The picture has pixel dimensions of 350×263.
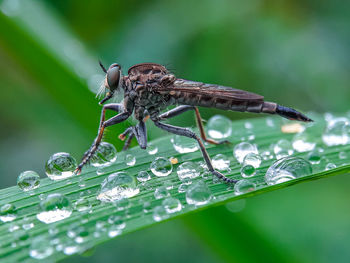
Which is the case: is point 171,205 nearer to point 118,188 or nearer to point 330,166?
point 118,188

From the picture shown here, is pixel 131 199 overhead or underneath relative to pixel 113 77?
underneath

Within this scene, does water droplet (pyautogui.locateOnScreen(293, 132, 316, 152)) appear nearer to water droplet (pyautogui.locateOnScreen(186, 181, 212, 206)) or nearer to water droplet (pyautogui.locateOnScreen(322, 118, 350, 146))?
water droplet (pyautogui.locateOnScreen(322, 118, 350, 146))

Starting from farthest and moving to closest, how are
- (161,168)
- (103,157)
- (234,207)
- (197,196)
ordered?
(234,207), (103,157), (161,168), (197,196)

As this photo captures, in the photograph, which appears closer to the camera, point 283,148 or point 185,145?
point 283,148

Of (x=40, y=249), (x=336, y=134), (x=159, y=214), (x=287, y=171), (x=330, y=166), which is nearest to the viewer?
(x=40, y=249)

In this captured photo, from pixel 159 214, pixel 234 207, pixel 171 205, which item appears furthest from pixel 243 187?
pixel 234 207

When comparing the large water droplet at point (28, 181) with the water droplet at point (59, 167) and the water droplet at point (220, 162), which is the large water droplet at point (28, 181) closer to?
the water droplet at point (59, 167)

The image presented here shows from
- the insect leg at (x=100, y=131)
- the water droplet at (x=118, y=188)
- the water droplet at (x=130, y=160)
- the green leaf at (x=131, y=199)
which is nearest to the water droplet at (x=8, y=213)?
the green leaf at (x=131, y=199)
